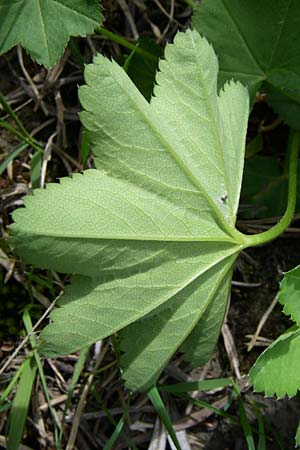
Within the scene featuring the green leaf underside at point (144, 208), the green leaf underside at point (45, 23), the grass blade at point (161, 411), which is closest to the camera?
the green leaf underside at point (144, 208)

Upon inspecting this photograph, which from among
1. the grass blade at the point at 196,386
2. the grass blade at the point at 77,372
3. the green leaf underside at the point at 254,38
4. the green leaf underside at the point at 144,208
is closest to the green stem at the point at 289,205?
the green leaf underside at the point at 144,208

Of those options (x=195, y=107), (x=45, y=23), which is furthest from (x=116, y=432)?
(x=45, y=23)

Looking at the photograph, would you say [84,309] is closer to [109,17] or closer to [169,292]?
[169,292]

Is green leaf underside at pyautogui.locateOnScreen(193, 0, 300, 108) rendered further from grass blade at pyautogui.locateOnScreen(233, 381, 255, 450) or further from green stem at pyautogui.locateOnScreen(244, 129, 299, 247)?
grass blade at pyautogui.locateOnScreen(233, 381, 255, 450)

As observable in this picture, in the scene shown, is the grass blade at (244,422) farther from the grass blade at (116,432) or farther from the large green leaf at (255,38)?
the large green leaf at (255,38)

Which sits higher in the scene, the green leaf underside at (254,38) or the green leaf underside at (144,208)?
the green leaf underside at (254,38)

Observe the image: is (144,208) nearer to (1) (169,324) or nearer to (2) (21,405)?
(1) (169,324)
